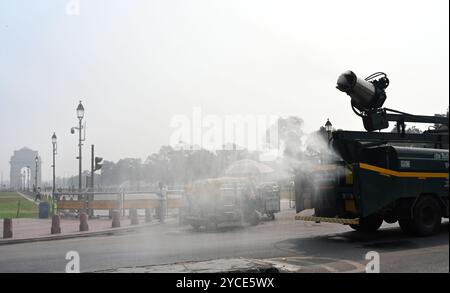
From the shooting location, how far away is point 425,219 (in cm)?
896

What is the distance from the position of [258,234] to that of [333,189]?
8.14ft

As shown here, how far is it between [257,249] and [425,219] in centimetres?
354

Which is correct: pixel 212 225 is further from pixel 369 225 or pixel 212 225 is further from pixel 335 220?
pixel 369 225

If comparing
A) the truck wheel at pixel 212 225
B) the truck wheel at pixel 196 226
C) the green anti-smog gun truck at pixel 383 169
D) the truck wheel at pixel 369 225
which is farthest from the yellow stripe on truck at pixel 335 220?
the truck wheel at pixel 196 226

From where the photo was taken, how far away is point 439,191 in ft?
30.1

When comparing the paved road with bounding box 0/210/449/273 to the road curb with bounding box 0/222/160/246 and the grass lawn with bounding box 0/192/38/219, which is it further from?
the grass lawn with bounding box 0/192/38/219

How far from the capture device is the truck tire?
8891mm

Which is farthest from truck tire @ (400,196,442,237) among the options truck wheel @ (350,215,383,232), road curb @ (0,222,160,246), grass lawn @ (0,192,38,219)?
grass lawn @ (0,192,38,219)

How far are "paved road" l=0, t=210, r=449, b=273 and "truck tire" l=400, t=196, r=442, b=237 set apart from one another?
0.29 m

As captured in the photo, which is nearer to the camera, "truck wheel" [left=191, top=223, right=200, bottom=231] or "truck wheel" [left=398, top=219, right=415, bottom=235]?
"truck wheel" [left=398, top=219, right=415, bottom=235]

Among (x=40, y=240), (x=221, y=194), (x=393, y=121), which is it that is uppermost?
(x=393, y=121)

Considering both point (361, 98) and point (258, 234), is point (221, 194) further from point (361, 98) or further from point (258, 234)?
point (361, 98)

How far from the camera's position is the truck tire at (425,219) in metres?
8.89
